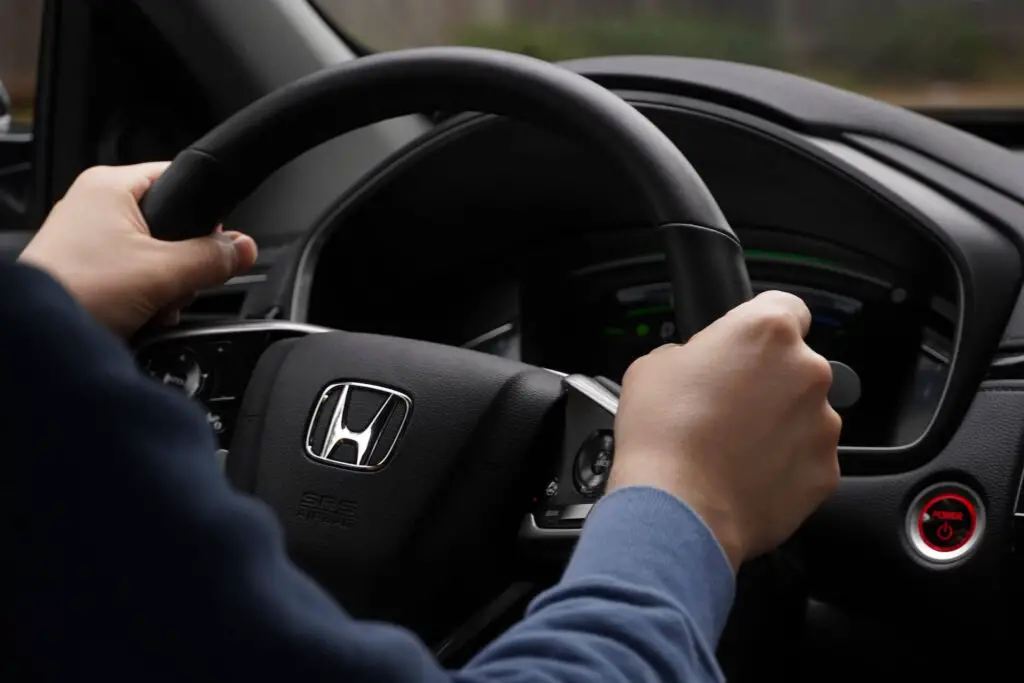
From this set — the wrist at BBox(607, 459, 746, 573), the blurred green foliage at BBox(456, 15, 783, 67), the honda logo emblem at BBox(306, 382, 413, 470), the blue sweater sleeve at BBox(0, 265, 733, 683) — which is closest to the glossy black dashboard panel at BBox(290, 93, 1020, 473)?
the blurred green foliage at BBox(456, 15, 783, 67)

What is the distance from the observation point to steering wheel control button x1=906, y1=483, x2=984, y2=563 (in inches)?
50.4

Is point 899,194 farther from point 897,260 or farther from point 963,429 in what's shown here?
point 963,429

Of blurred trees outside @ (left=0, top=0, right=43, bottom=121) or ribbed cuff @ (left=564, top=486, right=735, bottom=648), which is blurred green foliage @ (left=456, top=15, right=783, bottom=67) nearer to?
blurred trees outside @ (left=0, top=0, right=43, bottom=121)

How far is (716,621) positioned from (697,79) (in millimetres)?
864

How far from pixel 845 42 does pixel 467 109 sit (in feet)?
4.22

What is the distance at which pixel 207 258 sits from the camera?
1.12 m

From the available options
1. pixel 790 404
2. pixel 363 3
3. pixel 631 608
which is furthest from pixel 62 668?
pixel 363 3

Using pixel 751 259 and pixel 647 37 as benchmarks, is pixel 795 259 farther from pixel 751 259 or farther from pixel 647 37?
pixel 647 37

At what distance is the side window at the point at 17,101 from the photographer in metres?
2.10

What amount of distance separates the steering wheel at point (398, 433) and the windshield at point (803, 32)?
70 cm

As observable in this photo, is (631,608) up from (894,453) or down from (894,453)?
up

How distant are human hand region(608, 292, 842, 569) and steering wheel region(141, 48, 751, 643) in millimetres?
279

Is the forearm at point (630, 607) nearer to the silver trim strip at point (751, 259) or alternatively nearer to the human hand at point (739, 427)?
the human hand at point (739, 427)

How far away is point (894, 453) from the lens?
1317mm
